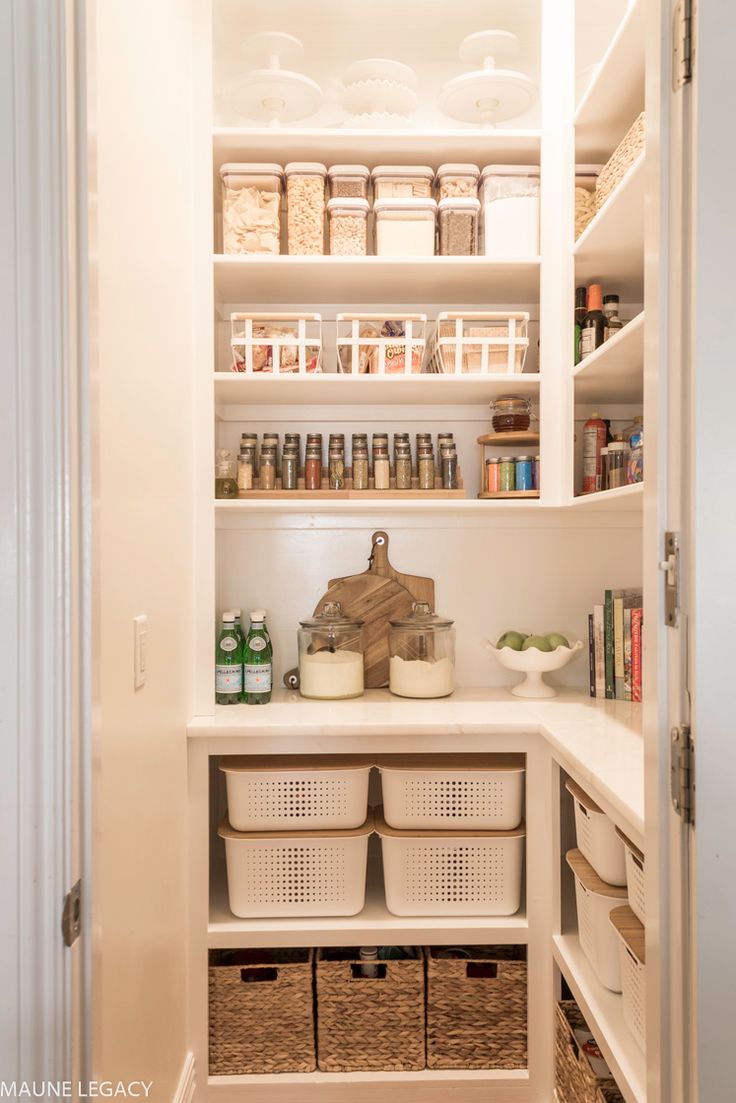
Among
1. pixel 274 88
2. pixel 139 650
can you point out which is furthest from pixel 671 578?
pixel 274 88

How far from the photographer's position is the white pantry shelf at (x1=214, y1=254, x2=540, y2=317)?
2.12 meters

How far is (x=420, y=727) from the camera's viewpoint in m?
1.96

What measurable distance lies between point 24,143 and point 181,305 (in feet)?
3.83

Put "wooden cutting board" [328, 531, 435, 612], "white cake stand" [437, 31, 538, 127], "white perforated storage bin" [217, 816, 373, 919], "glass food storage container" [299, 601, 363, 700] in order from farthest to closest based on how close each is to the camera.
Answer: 1. "wooden cutting board" [328, 531, 435, 612]
2. "glass food storage container" [299, 601, 363, 700]
3. "white cake stand" [437, 31, 538, 127]
4. "white perforated storage bin" [217, 816, 373, 919]

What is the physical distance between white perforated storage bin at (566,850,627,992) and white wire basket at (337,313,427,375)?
1.35 m

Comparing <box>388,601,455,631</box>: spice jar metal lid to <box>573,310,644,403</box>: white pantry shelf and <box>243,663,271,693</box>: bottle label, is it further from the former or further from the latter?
<box>573,310,644,403</box>: white pantry shelf

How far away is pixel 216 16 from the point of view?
2.33 m

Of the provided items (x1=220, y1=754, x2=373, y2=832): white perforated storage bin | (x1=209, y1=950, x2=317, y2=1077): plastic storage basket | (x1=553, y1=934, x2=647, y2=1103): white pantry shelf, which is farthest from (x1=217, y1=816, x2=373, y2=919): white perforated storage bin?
(x1=553, y1=934, x2=647, y2=1103): white pantry shelf

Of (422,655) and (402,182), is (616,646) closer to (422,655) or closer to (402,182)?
(422,655)

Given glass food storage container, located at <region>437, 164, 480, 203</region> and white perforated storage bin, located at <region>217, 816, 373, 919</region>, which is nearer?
white perforated storage bin, located at <region>217, 816, 373, 919</region>

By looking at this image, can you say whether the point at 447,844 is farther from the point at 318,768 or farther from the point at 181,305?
the point at 181,305

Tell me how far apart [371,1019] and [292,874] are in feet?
1.32

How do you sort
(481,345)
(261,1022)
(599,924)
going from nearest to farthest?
(599,924) < (261,1022) < (481,345)

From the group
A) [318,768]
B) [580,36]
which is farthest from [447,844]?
[580,36]
